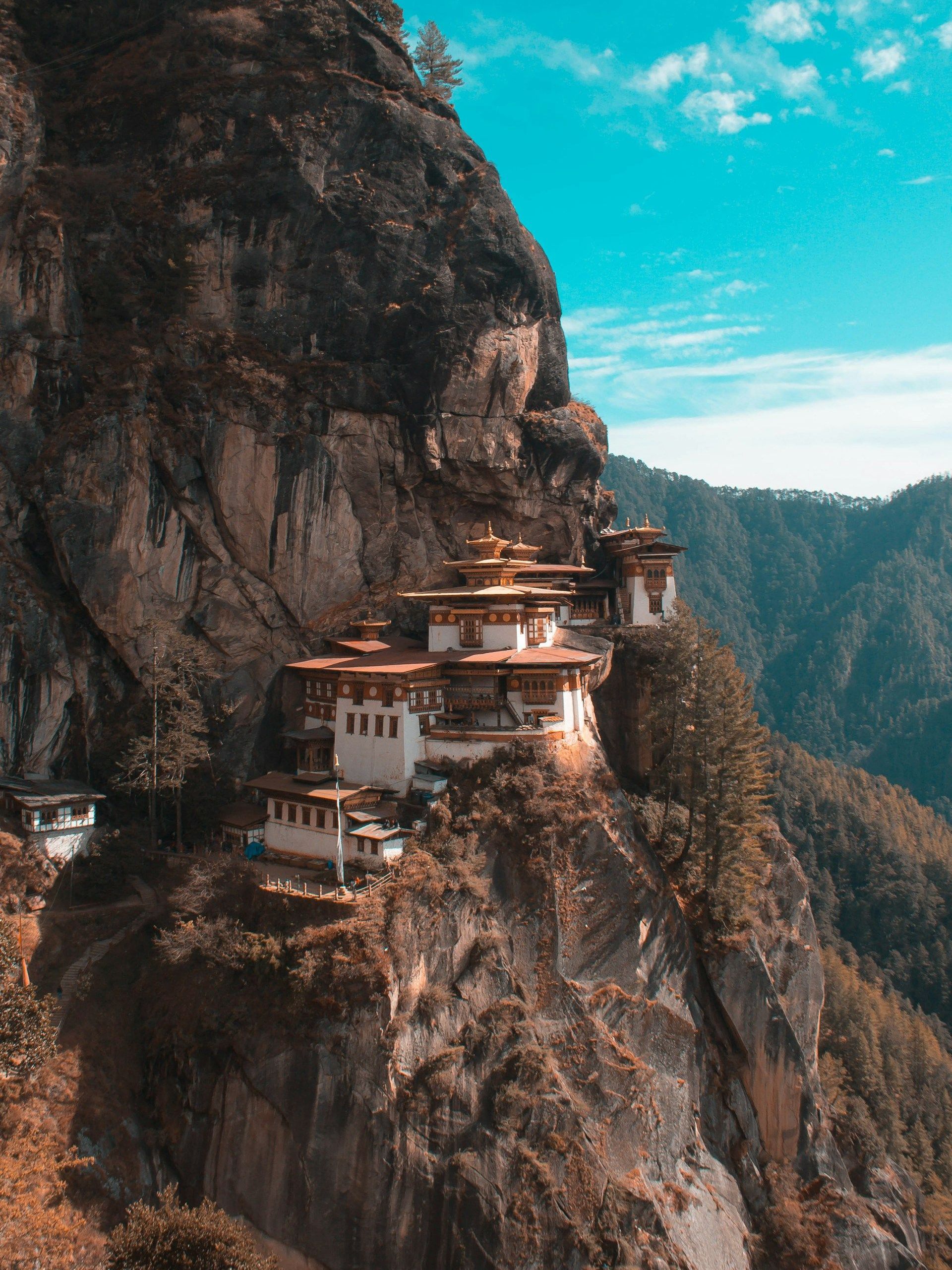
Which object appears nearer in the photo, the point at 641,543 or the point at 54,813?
the point at 54,813

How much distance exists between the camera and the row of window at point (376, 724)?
31.8 metres

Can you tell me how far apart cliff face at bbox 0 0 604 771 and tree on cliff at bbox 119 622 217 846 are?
1.35 m

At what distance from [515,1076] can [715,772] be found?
15566 mm

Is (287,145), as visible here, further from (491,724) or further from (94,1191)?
(94,1191)

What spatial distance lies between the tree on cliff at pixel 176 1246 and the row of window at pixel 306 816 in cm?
1210

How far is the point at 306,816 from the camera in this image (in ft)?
98.0

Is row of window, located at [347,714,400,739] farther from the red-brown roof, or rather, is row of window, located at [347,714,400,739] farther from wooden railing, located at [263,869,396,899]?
wooden railing, located at [263,869,396,899]

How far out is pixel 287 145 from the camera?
38.6 metres

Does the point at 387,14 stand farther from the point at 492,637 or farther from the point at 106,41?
the point at 492,637

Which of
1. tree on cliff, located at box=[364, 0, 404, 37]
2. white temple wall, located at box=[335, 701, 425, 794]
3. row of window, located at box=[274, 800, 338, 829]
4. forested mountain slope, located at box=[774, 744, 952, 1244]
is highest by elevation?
tree on cliff, located at box=[364, 0, 404, 37]

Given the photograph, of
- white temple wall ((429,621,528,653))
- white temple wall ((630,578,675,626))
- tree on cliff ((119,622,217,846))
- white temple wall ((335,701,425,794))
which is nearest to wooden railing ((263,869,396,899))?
white temple wall ((335,701,425,794))

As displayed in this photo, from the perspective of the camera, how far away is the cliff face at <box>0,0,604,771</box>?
112 ft

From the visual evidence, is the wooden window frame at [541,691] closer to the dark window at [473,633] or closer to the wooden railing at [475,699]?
the wooden railing at [475,699]

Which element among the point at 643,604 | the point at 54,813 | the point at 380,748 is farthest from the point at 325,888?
the point at 643,604
